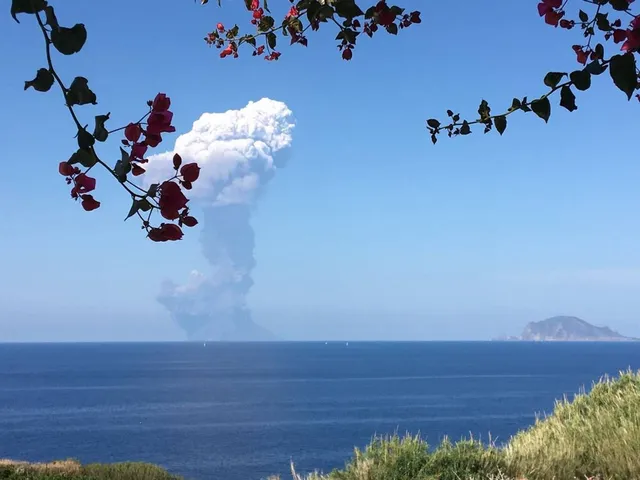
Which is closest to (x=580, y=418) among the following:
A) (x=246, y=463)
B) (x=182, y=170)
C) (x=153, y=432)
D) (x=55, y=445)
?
(x=182, y=170)

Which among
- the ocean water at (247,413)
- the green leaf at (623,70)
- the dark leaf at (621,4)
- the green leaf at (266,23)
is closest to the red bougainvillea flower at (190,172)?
the green leaf at (623,70)

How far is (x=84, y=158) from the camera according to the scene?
5.52 feet

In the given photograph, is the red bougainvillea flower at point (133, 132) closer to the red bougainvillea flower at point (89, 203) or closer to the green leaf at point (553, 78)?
the red bougainvillea flower at point (89, 203)

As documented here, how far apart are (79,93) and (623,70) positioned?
1503 mm

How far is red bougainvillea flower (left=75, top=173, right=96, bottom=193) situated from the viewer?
5.70ft

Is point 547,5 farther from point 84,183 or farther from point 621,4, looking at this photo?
point 84,183

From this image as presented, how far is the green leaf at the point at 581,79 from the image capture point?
7.36 feet

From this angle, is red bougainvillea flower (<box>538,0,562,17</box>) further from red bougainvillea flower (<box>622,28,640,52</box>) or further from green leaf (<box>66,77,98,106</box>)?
green leaf (<box>66,77,98,106</box>)

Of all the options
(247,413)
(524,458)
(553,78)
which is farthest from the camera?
(247,413)

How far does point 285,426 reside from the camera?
2756 inches

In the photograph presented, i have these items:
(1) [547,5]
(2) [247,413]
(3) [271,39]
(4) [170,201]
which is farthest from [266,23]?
(2) [247,413]

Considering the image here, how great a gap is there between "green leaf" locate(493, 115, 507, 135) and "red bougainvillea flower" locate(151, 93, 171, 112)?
149 cm

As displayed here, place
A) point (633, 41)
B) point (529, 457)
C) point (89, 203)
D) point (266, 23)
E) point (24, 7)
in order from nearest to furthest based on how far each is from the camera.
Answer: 1. point (24, 7)
2. point (89, 203)
3. point (633, 41)
4. point (266, 23)
5. point (529, 457)

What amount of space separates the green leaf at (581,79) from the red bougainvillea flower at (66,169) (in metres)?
1.64
